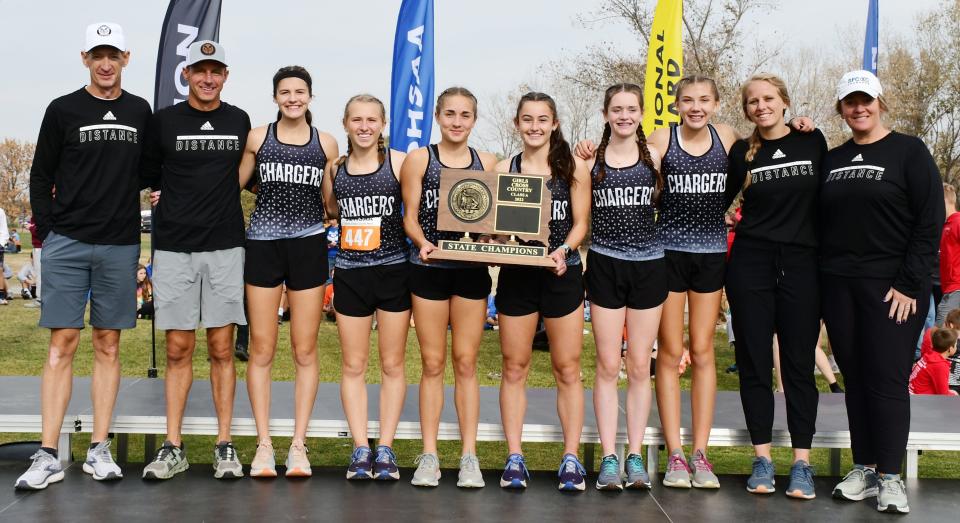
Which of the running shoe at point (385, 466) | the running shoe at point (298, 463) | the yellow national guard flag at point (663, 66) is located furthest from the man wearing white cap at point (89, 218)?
the yellow national guard flag at point (663, 66)

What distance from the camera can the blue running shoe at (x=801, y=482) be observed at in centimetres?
438

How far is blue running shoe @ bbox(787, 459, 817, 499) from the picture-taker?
438 cm

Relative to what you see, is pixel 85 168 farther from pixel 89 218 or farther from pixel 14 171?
pixel 14 171

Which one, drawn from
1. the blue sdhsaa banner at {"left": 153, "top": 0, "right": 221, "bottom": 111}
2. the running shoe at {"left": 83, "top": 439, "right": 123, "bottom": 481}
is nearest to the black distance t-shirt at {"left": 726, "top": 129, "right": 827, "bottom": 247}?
the running shoe at {"left": 83, "top": 439, "right": 123, "bottom": 481}

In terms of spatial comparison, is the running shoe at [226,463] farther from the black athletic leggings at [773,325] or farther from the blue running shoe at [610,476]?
the black athletic leggings at [773,325]

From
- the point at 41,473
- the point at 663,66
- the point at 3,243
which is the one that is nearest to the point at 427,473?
the point at 41,473

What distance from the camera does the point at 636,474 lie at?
439cm

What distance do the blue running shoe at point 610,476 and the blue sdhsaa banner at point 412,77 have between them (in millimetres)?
5630

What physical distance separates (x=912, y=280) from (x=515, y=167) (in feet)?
6.43

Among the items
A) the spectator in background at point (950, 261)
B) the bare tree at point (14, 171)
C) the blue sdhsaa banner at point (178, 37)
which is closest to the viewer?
the blue sdhsaa banner at point (178, 37)

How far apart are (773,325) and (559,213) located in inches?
48.5

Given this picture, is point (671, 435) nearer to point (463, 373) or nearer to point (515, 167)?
point (463, 373)

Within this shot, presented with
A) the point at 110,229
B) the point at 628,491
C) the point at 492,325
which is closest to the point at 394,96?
the point at 492,325

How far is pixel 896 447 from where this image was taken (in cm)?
424
